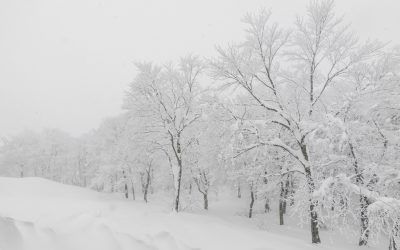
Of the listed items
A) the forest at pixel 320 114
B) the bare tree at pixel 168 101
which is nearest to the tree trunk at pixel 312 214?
the forest at pixel 320 114

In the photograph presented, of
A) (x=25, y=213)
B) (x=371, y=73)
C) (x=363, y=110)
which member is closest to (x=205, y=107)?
(x=363, y=110)

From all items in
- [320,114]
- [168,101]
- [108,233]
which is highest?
[168,101]

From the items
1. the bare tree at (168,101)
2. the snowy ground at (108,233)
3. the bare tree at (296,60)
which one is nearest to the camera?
the snowy ground at (108,233)

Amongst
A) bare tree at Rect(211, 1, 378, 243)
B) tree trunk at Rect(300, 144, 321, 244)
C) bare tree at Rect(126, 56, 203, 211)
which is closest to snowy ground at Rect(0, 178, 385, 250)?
tree trunk at Rect(300, 144, 321, 244)

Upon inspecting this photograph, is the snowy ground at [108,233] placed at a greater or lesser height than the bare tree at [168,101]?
lesser

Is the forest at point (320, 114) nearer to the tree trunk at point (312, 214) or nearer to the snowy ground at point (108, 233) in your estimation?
the tree trunk at point (312, 214)

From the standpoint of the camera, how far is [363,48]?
12.4m

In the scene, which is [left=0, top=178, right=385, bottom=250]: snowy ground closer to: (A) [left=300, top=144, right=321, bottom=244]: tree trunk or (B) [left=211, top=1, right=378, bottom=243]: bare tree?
(A) [left=300, top=144, right=321, bottom=244]: tree trunk

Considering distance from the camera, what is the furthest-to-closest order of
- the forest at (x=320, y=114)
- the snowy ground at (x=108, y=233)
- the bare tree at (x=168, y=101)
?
the bare tree at (x=168, y=101), the forest at (x=320, y=114), the snowy ground at (x=108, y=233)

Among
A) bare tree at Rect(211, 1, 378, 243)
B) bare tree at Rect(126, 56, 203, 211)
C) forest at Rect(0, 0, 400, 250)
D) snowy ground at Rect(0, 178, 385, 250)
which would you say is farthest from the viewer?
bare tree at Rect(126, 56, 203, 211)

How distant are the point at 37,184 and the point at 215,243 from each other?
1902cm

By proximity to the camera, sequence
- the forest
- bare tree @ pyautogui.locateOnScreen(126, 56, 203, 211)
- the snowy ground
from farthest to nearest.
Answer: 1. bare tree @ pyautogui.locateOnScreen(126, 56, 203, 211)
2. the forest
3. the snowy ground

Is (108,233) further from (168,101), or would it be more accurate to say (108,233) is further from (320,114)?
(168,101)

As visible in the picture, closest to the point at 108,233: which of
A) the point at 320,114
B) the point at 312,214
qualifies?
the point at 312,214
